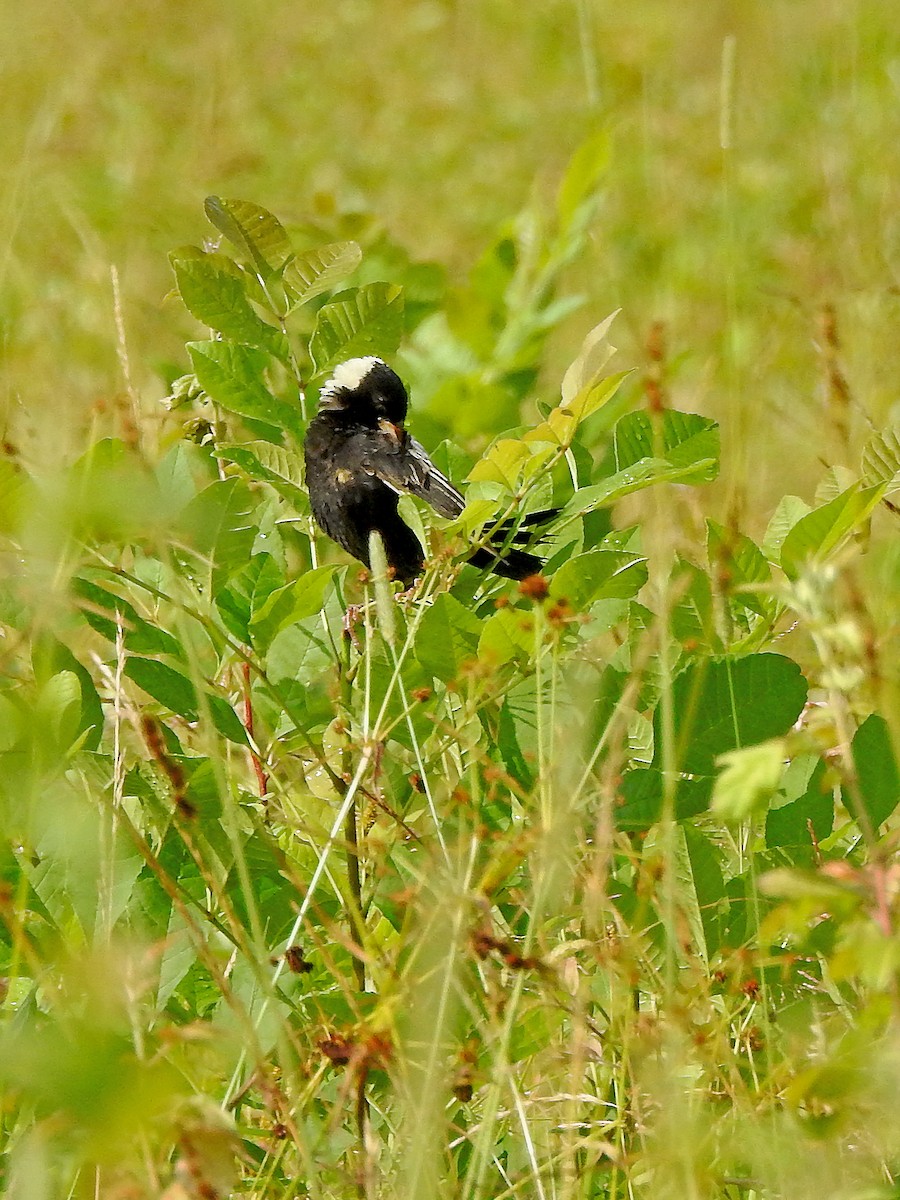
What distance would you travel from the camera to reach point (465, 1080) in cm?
178

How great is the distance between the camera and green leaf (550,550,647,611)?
212cm

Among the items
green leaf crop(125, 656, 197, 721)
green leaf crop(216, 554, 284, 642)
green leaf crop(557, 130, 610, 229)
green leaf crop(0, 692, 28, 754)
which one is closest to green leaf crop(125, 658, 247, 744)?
green leaf crop(125, 656, 197, 721)

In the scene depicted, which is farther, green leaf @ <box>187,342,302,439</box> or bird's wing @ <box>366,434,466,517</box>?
bird's wing @ <box>366,434,466,517</box>

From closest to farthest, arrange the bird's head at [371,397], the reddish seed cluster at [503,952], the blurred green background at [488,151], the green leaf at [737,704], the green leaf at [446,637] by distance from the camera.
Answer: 1. the reddish seed cluster at [503,952]
2. the green leaf at [737,704]
3. the green leaf at [446,637]
4. the bird's head at [371,397]
5. the blurred green background at [488,151]

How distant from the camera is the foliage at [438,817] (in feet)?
5.37

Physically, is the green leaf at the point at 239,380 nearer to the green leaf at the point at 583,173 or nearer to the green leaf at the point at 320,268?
the green leaf at the point at 320,268

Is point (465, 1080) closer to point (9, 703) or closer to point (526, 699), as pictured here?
point (526, 699)

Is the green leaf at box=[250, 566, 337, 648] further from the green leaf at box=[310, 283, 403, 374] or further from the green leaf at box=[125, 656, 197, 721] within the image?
the green leaf at box=[310, 283, 403, 374]

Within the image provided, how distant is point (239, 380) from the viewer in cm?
253

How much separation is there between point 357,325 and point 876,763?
104 cm

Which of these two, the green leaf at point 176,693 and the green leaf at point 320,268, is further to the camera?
the green leaf at point 320,268

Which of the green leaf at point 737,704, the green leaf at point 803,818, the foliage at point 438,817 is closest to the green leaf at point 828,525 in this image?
the foliage at point 438,817

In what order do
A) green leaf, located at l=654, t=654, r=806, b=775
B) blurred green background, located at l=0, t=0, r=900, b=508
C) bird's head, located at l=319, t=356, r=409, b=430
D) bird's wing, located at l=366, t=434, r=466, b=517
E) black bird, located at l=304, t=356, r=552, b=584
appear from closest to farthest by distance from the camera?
green leaf, located at l=654, t=654, r=806, b=775
bird's wing, located at l=366, t=434, r=466, b=517
black bird, located at l=304, t=356, r=552, b=584
bird's head, located at l=319, t=356, r=409, b=430
blurred green background, located at l=0, t=0, r=900, b=508

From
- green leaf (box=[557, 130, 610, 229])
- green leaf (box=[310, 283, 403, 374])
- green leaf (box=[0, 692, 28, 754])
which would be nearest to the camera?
green leaf (box=[0, 692, 28, 754])
